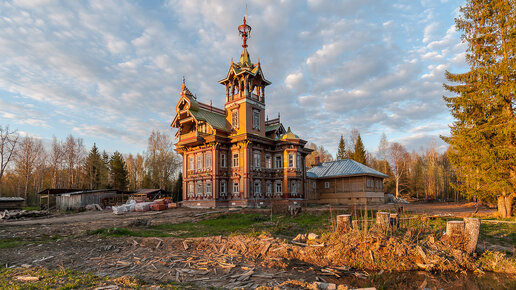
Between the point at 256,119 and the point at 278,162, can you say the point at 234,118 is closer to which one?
the point at 256,119

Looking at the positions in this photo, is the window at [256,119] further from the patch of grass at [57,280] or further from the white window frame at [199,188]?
the patch of grass at [57,280]

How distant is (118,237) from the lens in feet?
39.1

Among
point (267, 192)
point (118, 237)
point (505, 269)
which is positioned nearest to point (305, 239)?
point (505, 269)

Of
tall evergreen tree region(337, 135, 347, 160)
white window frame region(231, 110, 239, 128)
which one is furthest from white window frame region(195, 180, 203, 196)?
tall evergreen tree region(337, 135, 347, 160)

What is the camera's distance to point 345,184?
3809 cm

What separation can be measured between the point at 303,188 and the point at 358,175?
26.0ft

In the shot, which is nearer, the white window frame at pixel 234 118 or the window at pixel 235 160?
the window at pixel 235 160

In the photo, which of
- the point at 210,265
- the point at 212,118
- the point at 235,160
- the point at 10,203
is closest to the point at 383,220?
the point at 210,265

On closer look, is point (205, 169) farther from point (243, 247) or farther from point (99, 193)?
point (243, 247)

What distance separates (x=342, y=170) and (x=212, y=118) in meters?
18.7

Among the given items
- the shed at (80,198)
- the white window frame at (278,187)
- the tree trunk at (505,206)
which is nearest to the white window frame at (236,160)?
the white window frame at (278,187)

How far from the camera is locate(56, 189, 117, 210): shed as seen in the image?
32.7 meters

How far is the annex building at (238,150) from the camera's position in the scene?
30.5 metres

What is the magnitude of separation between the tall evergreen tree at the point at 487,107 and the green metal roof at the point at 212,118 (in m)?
21.1
